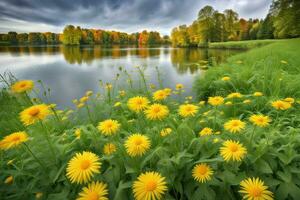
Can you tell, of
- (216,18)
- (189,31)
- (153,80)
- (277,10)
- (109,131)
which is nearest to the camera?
(109,131)

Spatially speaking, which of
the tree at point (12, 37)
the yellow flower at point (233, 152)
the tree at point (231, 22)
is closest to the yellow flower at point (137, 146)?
the yellow flower at point (233, 152)

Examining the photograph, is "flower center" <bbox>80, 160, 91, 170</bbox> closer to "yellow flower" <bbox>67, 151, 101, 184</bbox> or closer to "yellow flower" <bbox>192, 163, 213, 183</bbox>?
"yellow flower" <bbox>67, 151, 101, 184</bbox>

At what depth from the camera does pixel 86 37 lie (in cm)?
5838

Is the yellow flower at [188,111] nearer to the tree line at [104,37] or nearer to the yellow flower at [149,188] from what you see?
the yellow flower at [149,188]

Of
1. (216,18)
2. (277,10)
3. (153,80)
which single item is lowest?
(153,80)

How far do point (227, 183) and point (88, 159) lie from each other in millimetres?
722

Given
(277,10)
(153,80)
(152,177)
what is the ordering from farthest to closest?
(277,10), (153,80), (152,177)

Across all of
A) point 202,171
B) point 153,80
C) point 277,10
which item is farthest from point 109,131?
point 277,10

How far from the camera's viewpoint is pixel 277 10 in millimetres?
18734

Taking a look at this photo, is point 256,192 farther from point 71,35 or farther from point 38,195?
point 71,35

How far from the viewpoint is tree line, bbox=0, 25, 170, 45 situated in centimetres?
5342

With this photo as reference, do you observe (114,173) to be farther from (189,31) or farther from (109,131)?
(189,31)

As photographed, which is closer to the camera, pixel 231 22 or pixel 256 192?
pixel 256 192

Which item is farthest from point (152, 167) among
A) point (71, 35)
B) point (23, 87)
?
point (71, 35)
